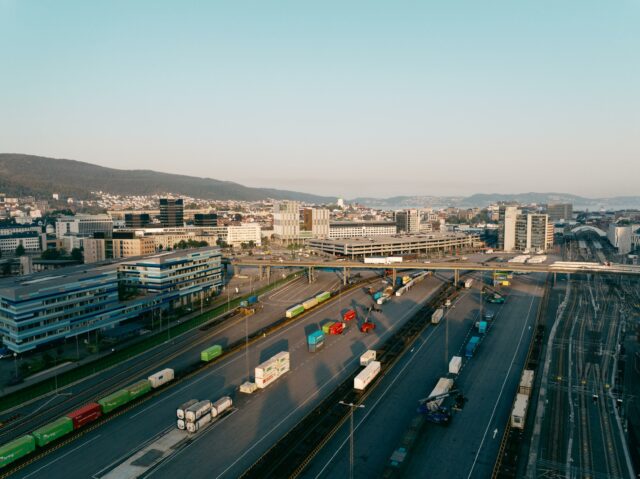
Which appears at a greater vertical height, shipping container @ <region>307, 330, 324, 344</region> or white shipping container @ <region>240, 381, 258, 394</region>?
shipping container @ <region>307, 330, 324, 344</region>

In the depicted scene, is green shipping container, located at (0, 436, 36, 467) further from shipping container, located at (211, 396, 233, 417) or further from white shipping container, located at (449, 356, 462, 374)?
white shipping container, located at (449, 356, 462, 374)

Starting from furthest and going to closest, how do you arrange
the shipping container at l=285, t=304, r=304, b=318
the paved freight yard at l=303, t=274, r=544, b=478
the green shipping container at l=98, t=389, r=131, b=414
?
the shipping container at l=285, t=304, r=304, b=318 < the green shipping container at l=98, t=389, r=131, b=414 < the paved freight yard at l=303, t=274, r=544, b=478

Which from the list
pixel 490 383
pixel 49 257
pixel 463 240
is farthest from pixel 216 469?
pixel 463 240

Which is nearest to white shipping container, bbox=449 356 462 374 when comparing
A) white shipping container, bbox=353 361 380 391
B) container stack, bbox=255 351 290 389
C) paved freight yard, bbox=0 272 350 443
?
white shipping container, bbox=353 361 380 391

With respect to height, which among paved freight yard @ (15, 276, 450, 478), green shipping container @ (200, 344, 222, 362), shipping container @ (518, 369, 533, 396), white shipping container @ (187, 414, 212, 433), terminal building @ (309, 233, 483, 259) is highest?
terminal building @ (309, 233, 483, 259)

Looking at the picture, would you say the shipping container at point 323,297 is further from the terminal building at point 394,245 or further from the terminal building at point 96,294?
the terminal building at point 394,245

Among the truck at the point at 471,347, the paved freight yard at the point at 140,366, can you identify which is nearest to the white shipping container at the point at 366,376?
the truck at the point at 471,347
